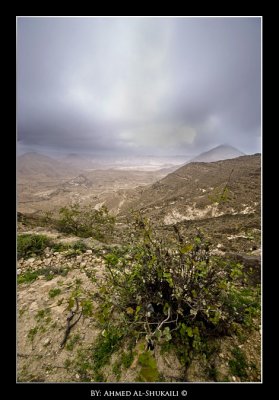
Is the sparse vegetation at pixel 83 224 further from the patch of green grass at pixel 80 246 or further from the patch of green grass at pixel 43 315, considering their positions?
the patch of green grass at pixel 43 315

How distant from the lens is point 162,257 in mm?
2359

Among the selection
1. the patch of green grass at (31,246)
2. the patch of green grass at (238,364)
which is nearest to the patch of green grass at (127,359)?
the patch of green grass at (238,364)

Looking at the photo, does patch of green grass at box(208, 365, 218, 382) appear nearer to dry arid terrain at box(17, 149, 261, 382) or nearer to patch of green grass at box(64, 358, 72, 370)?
dry arid terrain at box(17, 149, 261, 382)

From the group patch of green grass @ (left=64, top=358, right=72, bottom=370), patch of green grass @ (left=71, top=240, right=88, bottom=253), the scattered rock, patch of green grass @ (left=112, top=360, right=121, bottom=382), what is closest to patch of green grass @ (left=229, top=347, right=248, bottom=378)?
patch of green grass @ (left=112, top=360, right=121, bottom=382)

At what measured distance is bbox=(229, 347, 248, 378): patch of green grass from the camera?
210 centimetres

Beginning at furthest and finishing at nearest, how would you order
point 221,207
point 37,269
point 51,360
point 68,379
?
point 221,207, point 37,269, point 51,360, point 68,379

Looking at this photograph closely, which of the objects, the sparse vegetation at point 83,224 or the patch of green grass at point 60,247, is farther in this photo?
the sparse vegetation at point 83,224

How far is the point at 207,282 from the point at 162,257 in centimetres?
55

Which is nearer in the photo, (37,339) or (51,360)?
(51,360)

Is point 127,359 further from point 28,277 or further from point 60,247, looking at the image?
point 60,247

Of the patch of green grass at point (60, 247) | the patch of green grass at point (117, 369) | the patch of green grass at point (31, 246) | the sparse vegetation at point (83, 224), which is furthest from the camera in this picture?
the sparse vegetation at point (83, 224)

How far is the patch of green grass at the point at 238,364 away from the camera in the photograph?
82.8 inches
